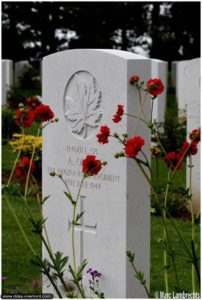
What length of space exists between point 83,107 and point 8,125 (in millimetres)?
8082

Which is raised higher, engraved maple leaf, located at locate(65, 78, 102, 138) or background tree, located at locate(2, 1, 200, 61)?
background tree, located at locate(2, 1, 200, 61)

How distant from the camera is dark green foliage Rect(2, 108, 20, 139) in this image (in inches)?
541

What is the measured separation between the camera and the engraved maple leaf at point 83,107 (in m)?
5.67

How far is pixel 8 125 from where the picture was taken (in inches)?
542

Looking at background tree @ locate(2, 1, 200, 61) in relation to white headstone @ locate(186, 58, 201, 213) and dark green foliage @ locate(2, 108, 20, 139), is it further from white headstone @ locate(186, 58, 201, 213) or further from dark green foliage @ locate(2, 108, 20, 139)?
white headstone @ locate(186, 58, 201, 213)

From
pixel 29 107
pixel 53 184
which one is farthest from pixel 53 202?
pixel 29 107

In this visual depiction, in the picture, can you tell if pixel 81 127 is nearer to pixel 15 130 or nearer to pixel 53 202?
pixel 53 202

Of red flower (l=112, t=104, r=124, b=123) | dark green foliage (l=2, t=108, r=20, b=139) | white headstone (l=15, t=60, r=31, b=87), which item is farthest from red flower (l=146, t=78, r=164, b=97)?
white headstone (l=15, t=60, r=31, b=87)

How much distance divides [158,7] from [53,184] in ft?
91.5

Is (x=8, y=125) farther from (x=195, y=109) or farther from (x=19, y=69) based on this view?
(x=19, y=69)

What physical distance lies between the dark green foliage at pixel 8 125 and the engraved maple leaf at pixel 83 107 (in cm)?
786

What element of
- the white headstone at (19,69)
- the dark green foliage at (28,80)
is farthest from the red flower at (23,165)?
the white headstone at (19,69)

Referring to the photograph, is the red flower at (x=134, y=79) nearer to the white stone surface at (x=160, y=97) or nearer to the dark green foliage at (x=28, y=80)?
the white stone surface at (x=160, y=97)

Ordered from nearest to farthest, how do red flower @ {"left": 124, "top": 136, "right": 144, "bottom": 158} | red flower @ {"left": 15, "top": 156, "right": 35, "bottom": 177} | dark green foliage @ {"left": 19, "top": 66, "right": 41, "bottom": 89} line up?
red flower @ {"left": 124, "top": 136, "right": 144, "bottom": 158}, red flower @ {"left": 15, "top": 156, "right": 35, "bottom": 177}, dark green foliage @ {"left": 19, "top": 66, "right": 41, "bottom": 89}
